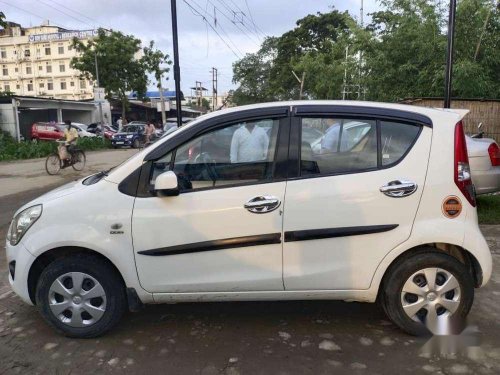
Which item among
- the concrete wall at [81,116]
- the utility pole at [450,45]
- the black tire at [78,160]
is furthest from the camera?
the concrete wall at [81,116]

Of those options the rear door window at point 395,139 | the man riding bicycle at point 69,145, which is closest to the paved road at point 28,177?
the man riding bicycle at point 69,145

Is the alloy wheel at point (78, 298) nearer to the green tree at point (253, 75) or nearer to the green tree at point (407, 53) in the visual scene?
the green tree at point (407, 53)

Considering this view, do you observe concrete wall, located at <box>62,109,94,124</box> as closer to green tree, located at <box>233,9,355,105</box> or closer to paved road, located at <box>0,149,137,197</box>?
green tree, located at <box>233,9,355,105</box>

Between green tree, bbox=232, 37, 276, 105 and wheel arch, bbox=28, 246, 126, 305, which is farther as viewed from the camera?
green tree, bbox=232, 37, 276, 105

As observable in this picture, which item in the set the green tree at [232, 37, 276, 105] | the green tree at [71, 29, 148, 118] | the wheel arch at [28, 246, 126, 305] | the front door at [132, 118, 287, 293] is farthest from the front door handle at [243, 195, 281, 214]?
the green tree at [232, 37, 276, 105]

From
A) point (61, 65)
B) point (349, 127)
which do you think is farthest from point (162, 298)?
point (61, 65)

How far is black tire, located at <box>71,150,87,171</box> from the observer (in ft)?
49.0

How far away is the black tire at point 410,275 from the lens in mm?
3387

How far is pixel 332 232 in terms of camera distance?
333 cm

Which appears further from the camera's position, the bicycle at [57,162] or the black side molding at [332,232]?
the bicycle at [57,162]

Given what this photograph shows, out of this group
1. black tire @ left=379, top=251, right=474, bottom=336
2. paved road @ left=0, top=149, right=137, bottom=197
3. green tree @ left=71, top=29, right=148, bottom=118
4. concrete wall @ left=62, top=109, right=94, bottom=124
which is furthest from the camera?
concrete wall @ left=62, top=109, right=94, bottom=124

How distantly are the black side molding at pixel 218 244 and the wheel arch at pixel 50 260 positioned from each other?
0.30 m

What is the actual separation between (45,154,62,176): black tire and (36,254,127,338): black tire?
1193cm

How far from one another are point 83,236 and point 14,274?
69cm
